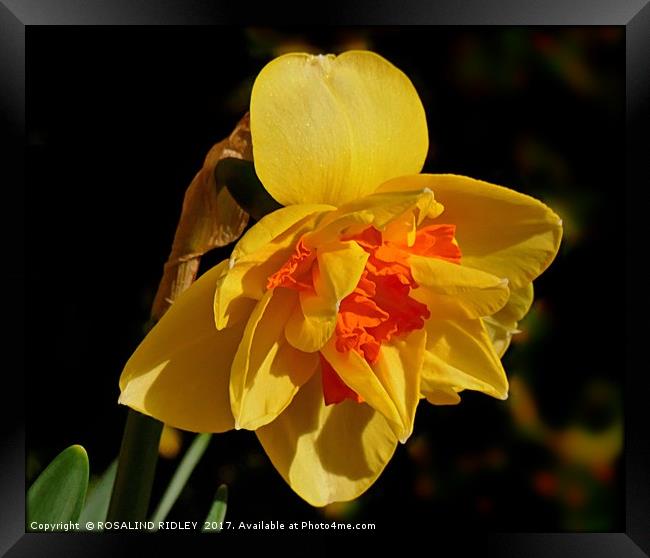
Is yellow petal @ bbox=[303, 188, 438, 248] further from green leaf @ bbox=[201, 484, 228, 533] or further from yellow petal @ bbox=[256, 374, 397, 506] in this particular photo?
green leaf @ bbox=[201, 484, 228, 533]

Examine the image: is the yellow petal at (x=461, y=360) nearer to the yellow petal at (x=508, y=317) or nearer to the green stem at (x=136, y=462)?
the yellow petal at (x=508, y=317)

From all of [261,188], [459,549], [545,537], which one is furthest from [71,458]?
[545,537]

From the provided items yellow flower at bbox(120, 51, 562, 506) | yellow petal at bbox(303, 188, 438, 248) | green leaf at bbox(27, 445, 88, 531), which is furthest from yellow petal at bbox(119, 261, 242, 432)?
green leaf at bbox(27, 445, 88, 531)

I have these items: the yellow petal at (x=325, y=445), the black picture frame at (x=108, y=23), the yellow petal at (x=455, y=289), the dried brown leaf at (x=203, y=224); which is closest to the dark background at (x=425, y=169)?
the black picture frame at (x=108, y=23)

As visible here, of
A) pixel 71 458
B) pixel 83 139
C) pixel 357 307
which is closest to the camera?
pixel 357 307

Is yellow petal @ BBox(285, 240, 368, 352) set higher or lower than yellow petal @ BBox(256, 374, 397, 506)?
higher

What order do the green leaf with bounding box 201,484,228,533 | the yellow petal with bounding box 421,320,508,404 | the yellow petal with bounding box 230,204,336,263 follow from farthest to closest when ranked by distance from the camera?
the green leaf with bounding box 201,484,228,533, the yellow petal with bounding box 421,320,508,404, the yellow petal with bounding box 230,204,336,263

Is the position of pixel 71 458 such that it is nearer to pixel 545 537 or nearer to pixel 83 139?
pixel 83 139
